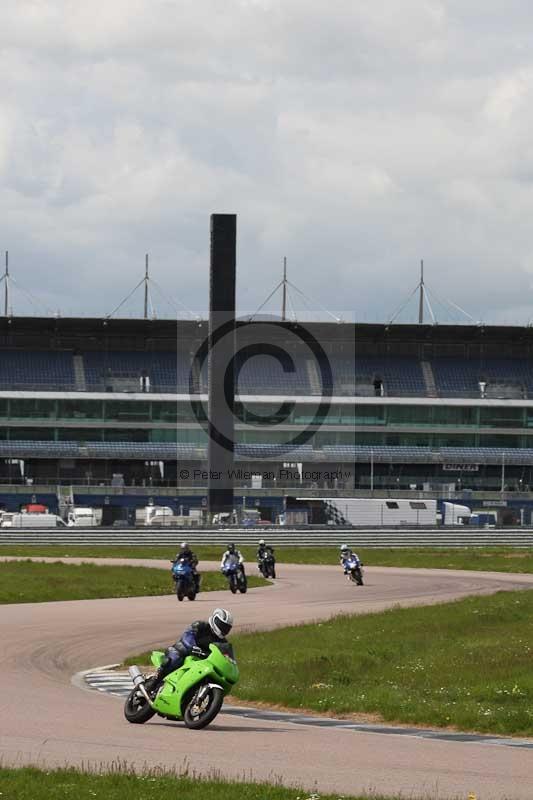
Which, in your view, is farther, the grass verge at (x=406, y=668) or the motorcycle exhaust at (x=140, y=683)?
the grass verge at (x=406, y=668)

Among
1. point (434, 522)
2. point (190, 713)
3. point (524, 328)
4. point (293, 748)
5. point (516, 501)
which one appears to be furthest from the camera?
point (524, 328)

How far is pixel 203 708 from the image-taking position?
16141 millimetres

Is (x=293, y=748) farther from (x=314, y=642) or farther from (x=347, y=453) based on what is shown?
(x=347, y=453)

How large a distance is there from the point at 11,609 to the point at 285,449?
257 ft

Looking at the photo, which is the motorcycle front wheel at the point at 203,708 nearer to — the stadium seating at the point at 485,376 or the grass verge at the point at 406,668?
the grass verge at the point at 406,668

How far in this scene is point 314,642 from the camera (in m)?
26.6

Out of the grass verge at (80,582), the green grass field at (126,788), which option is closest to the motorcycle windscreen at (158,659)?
the green grass field at (126,788)

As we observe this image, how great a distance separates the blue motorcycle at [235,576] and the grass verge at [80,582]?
199 centimetres

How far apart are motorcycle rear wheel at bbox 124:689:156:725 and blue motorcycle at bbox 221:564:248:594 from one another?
25.5m

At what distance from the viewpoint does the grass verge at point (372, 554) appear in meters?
61.7

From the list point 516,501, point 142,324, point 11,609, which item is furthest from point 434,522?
point 11,609

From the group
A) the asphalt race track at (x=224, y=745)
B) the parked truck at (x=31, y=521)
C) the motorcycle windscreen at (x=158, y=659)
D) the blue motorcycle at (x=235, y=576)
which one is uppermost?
the motorcycle windscreen at (x=158, y=659)

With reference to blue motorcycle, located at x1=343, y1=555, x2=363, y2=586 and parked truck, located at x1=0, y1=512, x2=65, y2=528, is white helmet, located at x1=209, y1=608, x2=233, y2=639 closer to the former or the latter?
blue motorcycle, located at x1=343, y1=555, x2=363, y2=586

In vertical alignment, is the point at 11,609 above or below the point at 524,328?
below
